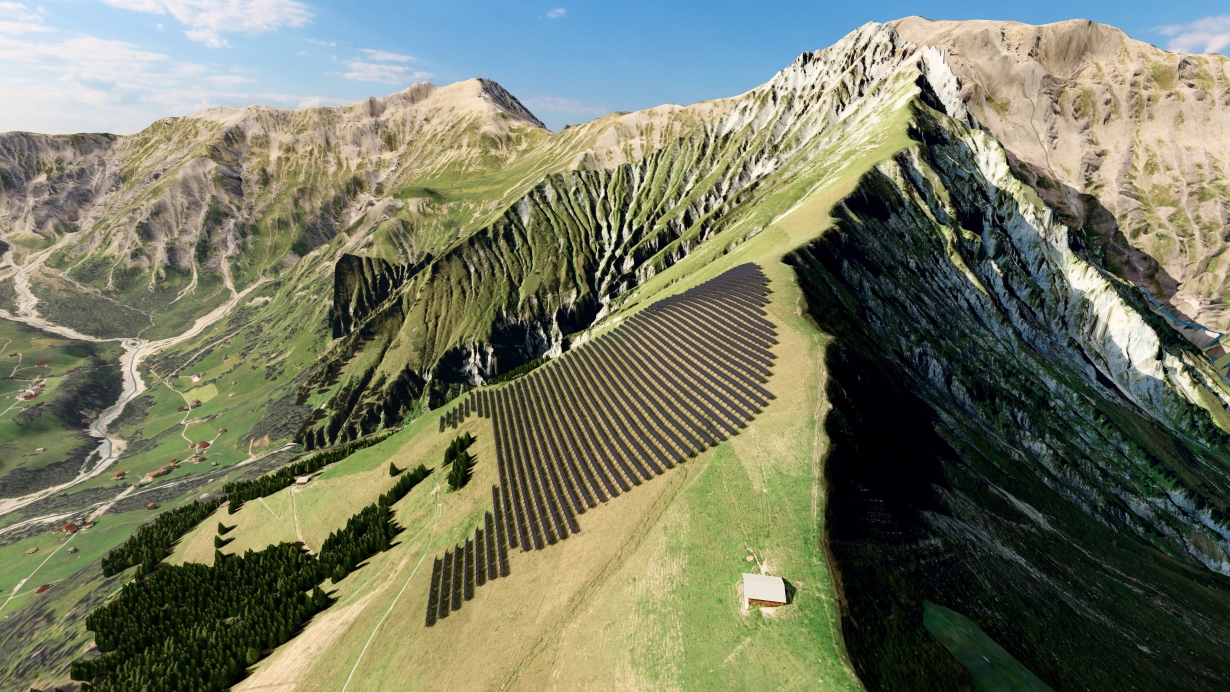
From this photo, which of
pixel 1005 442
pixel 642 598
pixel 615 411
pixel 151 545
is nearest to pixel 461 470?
pixel 615 411

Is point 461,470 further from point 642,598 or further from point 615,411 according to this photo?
point 642,598

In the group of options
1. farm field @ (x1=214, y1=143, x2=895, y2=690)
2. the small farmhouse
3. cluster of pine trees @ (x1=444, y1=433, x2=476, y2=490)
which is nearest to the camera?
farm field @ (x1=214, y1=143, x2=895, y2=690)

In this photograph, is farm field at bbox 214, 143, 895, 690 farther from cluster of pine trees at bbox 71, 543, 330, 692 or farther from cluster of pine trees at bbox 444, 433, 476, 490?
cluster of pine trees at bbox 444, 433, 476, 490

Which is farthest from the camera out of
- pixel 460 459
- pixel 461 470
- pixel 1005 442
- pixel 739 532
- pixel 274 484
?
pixel 1005 442

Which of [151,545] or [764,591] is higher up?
[764,591]

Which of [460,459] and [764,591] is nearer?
[764,591]

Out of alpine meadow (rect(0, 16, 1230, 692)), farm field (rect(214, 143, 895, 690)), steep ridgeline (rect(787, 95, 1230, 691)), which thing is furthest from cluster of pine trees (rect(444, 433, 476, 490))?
steep ridgeline (rect(787, 95, 1230, 691))

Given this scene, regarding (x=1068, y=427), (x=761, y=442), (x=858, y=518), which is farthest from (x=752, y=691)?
(x=1068, y=427)

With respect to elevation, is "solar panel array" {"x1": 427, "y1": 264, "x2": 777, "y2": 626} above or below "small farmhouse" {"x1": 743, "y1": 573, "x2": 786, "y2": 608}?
above
